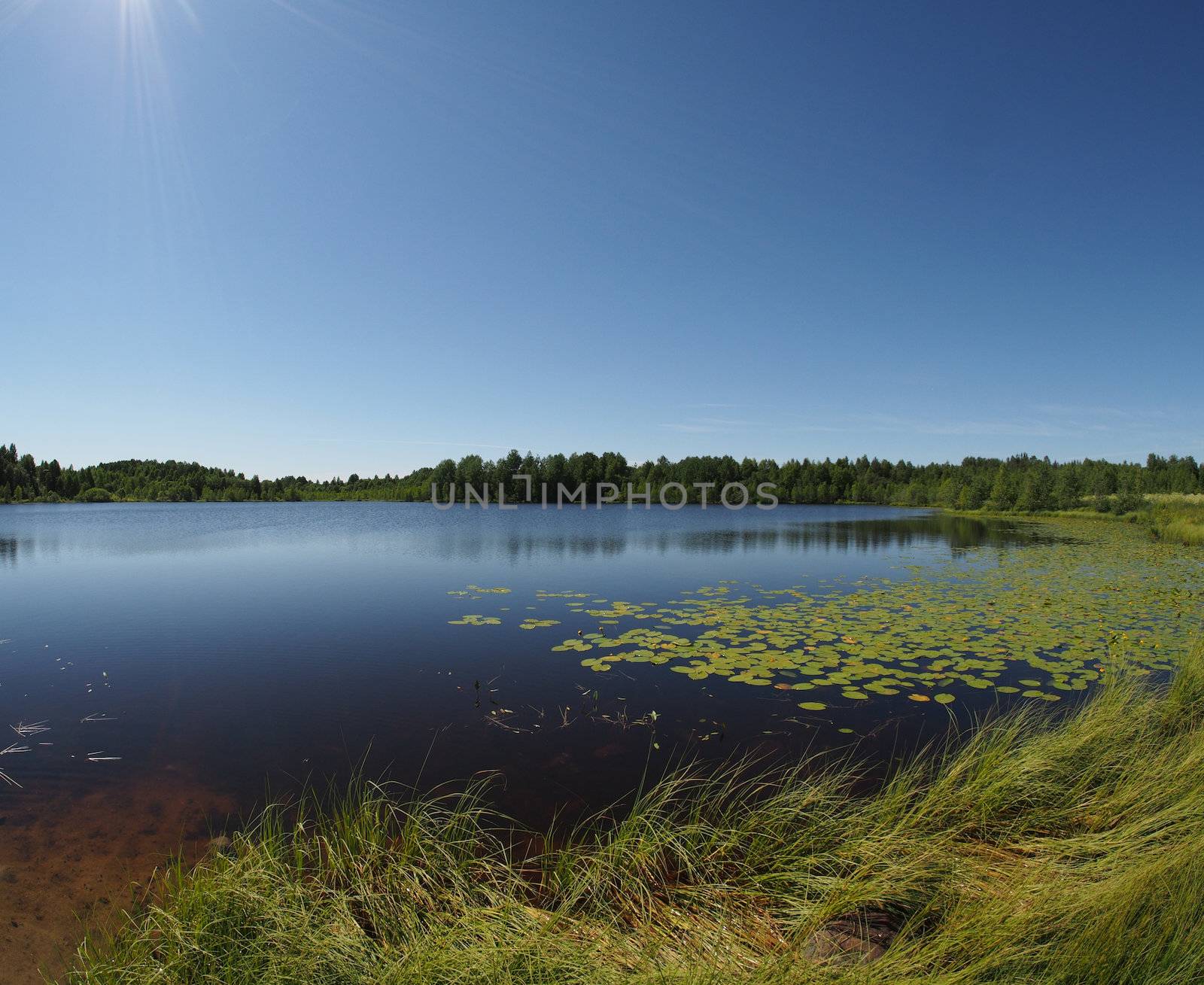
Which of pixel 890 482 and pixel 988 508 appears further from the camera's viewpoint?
pixel 890 482

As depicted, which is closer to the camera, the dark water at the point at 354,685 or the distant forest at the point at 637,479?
the dark water at the point at 354,685

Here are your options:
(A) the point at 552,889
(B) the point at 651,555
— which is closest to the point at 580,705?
(A) the point at 552,889

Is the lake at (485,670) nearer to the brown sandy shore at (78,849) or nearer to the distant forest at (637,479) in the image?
the brown sandy shore at (78,849)

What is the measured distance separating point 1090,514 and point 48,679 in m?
72.0

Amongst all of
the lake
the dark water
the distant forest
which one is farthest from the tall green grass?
the distant forest

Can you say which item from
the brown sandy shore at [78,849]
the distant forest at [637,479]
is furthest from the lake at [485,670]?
the distant forest at [637,479]

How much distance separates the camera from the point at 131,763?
5734 millimetres

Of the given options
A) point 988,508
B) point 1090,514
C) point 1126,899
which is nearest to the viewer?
point 1126,899

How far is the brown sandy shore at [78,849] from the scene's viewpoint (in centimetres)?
355

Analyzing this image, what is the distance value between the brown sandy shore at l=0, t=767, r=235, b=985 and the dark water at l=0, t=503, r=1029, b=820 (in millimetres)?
259

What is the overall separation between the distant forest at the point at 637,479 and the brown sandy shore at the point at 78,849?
8010 cm

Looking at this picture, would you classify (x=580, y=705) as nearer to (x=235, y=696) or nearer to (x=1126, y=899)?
(x=235, y=696)

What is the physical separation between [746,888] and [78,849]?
4.94 m

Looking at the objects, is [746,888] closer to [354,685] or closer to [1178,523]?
[354,685]
